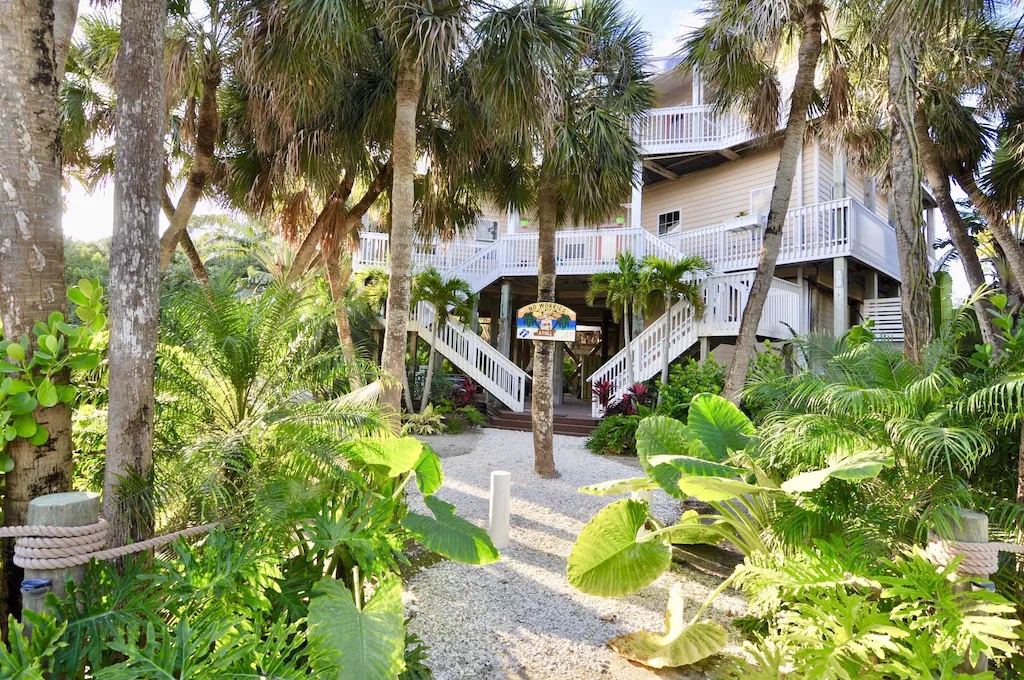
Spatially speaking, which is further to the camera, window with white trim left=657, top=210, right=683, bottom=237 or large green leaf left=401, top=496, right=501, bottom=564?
window with white trim left=657, top=210, right=683, bottom=237

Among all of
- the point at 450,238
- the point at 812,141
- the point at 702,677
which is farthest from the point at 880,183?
the point at 702,677

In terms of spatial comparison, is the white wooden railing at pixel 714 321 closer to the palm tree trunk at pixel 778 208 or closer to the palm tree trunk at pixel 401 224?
the palm tree trunk at pixel 778 208

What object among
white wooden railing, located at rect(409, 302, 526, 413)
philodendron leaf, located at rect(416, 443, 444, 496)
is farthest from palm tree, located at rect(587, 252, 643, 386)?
philodendron leaf, located at rect(416, 443, 444, 496)

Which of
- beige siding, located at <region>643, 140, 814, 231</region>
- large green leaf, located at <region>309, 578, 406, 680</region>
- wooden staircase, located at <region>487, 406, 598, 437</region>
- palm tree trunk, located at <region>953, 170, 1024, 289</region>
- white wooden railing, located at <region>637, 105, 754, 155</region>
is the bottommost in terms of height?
wooden staircase, located at <region>487, 406, 598, 437</region>

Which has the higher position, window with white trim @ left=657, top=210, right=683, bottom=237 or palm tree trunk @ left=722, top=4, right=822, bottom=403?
window with white trim @ left=657, top=210, right=683, bottom=237

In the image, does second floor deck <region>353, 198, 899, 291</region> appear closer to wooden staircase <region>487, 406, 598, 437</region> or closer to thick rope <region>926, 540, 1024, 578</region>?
wooden staircase <region>487, 406, 598, 437</region>

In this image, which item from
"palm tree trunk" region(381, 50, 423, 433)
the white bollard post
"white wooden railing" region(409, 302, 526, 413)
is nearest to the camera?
the white bollard post

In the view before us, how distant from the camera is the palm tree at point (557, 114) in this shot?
541cm

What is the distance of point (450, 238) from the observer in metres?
9.28

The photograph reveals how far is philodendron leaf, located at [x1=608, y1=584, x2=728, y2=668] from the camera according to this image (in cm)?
301

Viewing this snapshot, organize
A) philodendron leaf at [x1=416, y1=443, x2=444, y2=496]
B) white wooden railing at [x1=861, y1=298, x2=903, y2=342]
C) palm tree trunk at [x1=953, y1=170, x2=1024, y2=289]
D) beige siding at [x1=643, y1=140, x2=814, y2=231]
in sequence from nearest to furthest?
philodendron leaf at [x1=416, y1=443, x2=444, y2=496], palm tree trunk at [x1=953, y1=170, x2=1024, y2=289], white wooden railing at [x1=861, y1=298, x2=903, y2=342], beige siding at [x1=643, y1=140, x2=814, y2=231]

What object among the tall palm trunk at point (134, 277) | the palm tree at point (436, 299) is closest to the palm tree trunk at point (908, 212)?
the tall palm trunk at point (134, 277)

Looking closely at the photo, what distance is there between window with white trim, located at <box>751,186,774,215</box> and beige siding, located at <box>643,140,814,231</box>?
3.3 inches

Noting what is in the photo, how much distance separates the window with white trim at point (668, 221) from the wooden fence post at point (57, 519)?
50.5ft
